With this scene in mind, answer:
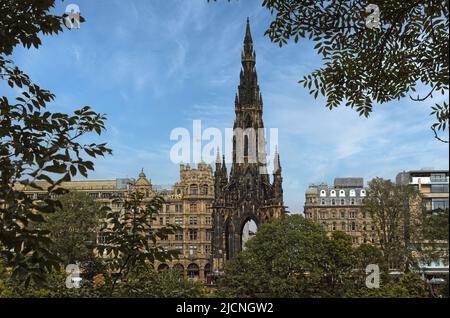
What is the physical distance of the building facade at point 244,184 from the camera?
5056 cm

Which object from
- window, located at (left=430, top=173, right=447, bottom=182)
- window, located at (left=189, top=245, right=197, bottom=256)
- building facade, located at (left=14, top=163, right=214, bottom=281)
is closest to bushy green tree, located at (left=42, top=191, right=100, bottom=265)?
building facade, located at (left=14, top=163, right=214, bottom=281)

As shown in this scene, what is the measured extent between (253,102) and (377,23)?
49.3m

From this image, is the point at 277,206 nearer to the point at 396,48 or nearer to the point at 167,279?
the point at 167,279

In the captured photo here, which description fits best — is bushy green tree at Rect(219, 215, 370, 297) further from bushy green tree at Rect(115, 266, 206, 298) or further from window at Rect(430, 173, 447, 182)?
bushy green tree at Rect(115, 266, 206, 298)

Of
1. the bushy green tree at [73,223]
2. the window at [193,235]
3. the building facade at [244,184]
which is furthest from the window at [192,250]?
the bushy green tree at [73,223]

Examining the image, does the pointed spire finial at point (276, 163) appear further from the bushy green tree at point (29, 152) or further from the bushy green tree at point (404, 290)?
the bushy green tree at point (29, 152)

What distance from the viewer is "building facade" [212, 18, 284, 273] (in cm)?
5056

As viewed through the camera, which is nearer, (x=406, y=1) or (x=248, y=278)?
(x=406, y=1)

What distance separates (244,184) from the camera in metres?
52.4

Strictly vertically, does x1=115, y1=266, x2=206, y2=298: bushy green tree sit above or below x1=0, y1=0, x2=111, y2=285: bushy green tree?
below

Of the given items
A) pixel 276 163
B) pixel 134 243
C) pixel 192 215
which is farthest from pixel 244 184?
pixel 134 243

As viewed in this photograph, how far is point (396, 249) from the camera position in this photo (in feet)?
116

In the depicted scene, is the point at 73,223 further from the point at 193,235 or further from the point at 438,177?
the point at 438,177
